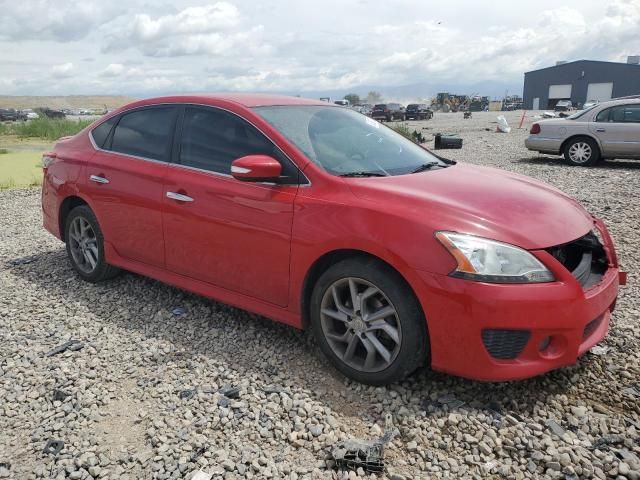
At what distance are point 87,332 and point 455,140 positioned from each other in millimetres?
14421

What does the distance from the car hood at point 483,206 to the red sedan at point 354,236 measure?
1cm

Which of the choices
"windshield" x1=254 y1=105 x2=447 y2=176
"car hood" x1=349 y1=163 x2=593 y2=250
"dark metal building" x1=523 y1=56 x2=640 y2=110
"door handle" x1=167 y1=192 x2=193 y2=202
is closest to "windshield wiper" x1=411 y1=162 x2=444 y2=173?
"windshield" x1=254 y1=105 x2=447 y2=176

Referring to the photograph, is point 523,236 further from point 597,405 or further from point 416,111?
point 416,111

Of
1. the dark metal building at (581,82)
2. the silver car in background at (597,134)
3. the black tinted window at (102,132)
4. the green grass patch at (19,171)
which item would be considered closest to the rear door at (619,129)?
the silver car in background at (597,134)

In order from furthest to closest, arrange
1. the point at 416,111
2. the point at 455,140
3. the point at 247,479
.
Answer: the point at 416,111
the point at 455,140
the point at 247,479

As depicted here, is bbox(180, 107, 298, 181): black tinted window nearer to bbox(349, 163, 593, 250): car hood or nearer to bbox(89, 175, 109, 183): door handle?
bbox(349, 163, 593, 250): car hood

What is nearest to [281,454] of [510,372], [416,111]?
[510,372]

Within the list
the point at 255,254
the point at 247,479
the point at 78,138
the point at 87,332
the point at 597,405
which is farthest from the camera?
the point at 78,138

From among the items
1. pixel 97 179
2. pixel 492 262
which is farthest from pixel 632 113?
pixel 97 179

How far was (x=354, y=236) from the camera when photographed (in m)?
3.04

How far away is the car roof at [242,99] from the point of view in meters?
4.02

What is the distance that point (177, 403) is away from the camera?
314 cm

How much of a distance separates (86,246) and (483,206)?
3634 mm

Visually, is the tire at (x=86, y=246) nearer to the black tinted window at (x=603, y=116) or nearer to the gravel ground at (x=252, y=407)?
the gravel ground at (x=252, y=407)
